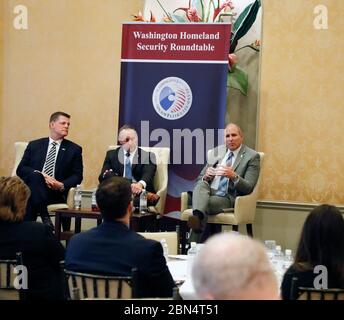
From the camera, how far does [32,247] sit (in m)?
3.38

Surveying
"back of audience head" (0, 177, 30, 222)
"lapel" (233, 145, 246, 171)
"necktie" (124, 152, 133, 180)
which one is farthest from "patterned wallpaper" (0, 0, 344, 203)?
"back of audience head" (0, 177, 30, 222)

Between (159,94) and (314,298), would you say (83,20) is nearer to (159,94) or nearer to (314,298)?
(159,94)

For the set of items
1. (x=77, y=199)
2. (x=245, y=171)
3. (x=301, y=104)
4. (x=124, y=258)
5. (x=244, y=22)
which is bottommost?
(x=77, y=199)

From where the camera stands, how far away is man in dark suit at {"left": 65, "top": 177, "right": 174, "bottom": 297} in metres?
2.99

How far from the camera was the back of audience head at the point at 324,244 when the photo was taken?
9.11 feet

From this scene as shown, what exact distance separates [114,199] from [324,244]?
99 cm

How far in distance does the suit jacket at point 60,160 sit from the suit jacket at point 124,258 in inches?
153

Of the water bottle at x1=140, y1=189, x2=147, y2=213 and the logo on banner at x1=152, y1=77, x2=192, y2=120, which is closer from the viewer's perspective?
the water bottle at x1=140, y1=189, x2=147, y2=213

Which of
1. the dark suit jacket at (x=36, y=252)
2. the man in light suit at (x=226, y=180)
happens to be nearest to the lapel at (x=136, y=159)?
the man in light suit at (x=226, y=180)

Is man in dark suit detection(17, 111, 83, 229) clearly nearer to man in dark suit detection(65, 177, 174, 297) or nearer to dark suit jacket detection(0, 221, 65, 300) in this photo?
dark suit jacket detection(0, 221, 65, 300)

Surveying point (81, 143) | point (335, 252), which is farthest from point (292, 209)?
point (335, 252)

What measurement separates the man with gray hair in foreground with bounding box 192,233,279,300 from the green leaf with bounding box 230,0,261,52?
18.3 feet

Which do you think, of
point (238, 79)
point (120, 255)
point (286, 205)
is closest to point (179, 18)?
point (238, 79)

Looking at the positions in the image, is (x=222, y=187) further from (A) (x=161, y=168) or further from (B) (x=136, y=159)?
(B) (x=136, y=159)
